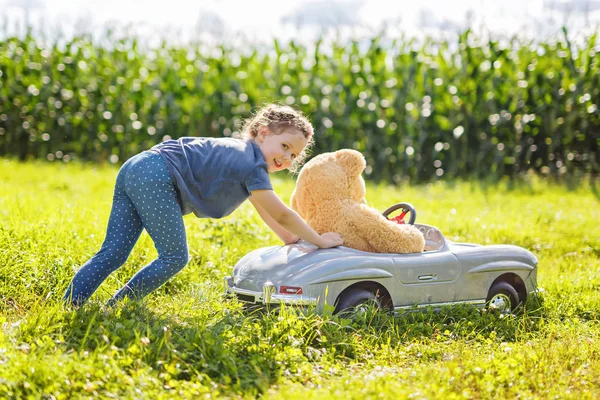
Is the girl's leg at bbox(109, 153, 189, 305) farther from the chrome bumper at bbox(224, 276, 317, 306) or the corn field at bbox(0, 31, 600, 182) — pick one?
the corn field at bbox(0, 31, 600, 182)

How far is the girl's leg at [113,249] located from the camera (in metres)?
4.30

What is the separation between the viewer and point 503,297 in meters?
5.09

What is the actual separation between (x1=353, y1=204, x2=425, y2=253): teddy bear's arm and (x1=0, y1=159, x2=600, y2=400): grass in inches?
17.8

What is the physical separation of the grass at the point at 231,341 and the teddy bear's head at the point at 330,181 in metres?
0.85

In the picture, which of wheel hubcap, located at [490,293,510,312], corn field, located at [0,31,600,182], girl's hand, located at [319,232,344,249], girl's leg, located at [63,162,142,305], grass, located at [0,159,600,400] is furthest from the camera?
corn field, located at [0,31,600,182]

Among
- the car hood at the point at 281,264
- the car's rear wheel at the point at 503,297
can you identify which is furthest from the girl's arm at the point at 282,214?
the car's rear wheel at the point at 503,297

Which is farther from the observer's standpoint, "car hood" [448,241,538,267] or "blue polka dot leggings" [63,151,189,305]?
"car hood" [448,241,538,267]

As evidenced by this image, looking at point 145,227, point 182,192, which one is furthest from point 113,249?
point 182,192

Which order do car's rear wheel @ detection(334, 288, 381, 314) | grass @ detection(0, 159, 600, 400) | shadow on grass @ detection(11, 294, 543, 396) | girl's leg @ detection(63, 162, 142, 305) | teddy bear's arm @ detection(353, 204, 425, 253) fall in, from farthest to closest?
1. teddy bear's arm @ detection(353, 204, 425, 253)
2. car's rear wheel @ detection(334, 288, 381, 314)
3. girl's leg @ detection(63, 162, 142, 305)
4. shadow on grass @ detection(11, 294, 543, 396)
5. grass @ detection(0, 159, 600, 400)

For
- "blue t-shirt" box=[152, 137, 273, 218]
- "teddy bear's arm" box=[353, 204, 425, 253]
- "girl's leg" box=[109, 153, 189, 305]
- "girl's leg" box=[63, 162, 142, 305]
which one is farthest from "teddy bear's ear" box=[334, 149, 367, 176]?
"girl's leg" box=[63, 162, 142, 305]

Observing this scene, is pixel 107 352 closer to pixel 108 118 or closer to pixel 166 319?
pixel 166 319

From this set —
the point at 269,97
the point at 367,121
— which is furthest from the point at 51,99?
the point at 367,121

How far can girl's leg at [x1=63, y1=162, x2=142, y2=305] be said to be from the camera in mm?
4301

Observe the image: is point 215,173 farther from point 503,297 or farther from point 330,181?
point 503,297
